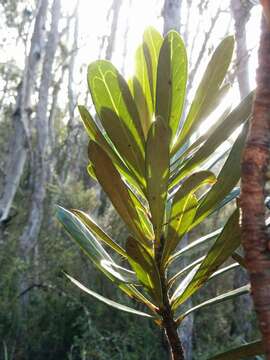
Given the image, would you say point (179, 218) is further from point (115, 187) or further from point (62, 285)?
point (62, 285)

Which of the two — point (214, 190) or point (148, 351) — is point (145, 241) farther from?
point (148, 351)

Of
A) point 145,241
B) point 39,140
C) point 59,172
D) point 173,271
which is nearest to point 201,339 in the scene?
point 173,271

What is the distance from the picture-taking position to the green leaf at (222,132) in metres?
0.71

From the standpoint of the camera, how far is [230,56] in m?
0.72

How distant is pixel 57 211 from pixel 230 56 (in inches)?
11.6

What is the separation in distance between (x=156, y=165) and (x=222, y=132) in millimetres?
109

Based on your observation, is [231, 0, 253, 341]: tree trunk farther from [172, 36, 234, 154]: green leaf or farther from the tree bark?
the tree bark

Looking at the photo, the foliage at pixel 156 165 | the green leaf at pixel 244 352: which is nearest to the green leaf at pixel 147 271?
the foliage at pixel 156 165

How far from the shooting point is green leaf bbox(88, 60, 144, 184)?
2.33ft

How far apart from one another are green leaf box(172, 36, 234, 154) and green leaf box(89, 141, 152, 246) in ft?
0.38

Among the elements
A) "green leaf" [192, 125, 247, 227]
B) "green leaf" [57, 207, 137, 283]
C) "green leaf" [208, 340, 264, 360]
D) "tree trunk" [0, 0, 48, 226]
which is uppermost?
"tree trunk" [0, 0, 48, 226]

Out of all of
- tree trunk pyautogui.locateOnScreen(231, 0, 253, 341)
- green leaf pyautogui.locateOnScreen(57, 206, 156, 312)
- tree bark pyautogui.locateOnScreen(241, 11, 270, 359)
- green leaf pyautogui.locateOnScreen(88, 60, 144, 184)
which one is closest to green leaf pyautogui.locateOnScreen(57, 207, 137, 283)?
green leaf pyautogui.locateOnScreen(57, 206, 156, 312)

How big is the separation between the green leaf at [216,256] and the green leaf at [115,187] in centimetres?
8

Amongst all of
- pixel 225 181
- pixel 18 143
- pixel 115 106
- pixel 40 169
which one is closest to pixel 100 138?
pixel 115 106
